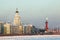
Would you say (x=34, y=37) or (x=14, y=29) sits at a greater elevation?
(x=14, y=29)

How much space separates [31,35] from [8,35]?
1.10 meters

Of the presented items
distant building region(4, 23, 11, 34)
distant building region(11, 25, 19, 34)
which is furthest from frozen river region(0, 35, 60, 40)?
distant building region(11, 25, 19, 34)

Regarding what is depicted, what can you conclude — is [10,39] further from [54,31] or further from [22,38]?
[54,31]

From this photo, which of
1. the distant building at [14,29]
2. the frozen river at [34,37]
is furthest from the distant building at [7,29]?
the frozen river at [34,37]

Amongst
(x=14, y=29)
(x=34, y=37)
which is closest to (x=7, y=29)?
(x=14, y=29)

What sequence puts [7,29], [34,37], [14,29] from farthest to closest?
[34,37] < [7,29] < [14,29]

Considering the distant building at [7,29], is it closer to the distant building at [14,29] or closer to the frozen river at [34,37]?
the distant building at [14,29]

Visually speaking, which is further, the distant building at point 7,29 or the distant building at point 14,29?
the distant building at point 7,29

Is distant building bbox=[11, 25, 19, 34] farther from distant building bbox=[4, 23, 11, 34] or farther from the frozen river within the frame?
the frozen river

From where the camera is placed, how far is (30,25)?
19547 mm

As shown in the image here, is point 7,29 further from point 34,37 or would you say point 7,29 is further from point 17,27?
point 34,37

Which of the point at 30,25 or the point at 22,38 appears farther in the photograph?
the point at 22,38

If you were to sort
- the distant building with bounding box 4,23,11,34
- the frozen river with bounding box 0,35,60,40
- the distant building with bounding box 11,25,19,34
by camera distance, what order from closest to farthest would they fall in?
the distant building with bounding box 11,25,19,34 → the distant building with bounding box 4,23,11,34 → the frozen river with bounding box 0,35,60,40

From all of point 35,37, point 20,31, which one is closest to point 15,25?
point 20,31
